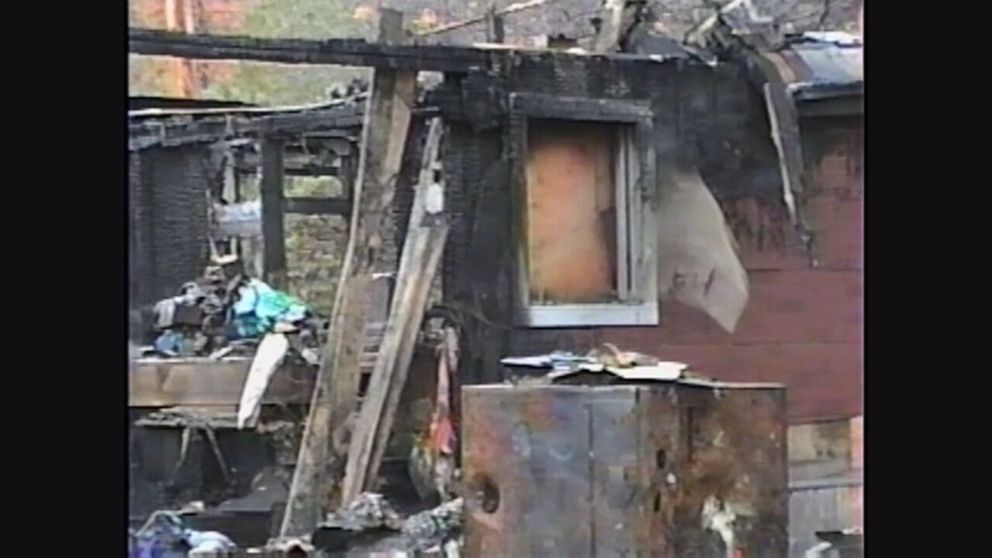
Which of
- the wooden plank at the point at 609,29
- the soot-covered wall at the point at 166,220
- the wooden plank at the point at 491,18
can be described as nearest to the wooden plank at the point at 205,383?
the soot-covered wall at the point at 166,220

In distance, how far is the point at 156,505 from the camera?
257 cm

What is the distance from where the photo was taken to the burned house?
2.73 meters

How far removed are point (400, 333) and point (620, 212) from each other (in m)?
0.52

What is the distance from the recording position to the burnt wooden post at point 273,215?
2695mm

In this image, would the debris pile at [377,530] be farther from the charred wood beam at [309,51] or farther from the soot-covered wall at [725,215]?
the charred wood beam at [309,51]

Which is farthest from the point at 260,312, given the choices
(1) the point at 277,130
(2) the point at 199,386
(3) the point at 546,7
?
(3) the point at 546,7

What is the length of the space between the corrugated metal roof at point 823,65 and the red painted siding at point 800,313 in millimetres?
84

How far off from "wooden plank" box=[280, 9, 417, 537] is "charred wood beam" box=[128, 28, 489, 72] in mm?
33

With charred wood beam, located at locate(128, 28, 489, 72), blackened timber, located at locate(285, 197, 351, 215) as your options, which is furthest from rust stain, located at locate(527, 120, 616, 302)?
blackened timber, located at locate(285, 197, 351, 215)

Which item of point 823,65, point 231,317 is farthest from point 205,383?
point 823,65

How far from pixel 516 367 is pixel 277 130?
657mm

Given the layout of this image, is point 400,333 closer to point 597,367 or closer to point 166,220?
point 597,367

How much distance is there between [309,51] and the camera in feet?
8.67

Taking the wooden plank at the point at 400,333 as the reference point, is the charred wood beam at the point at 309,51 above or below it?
above
